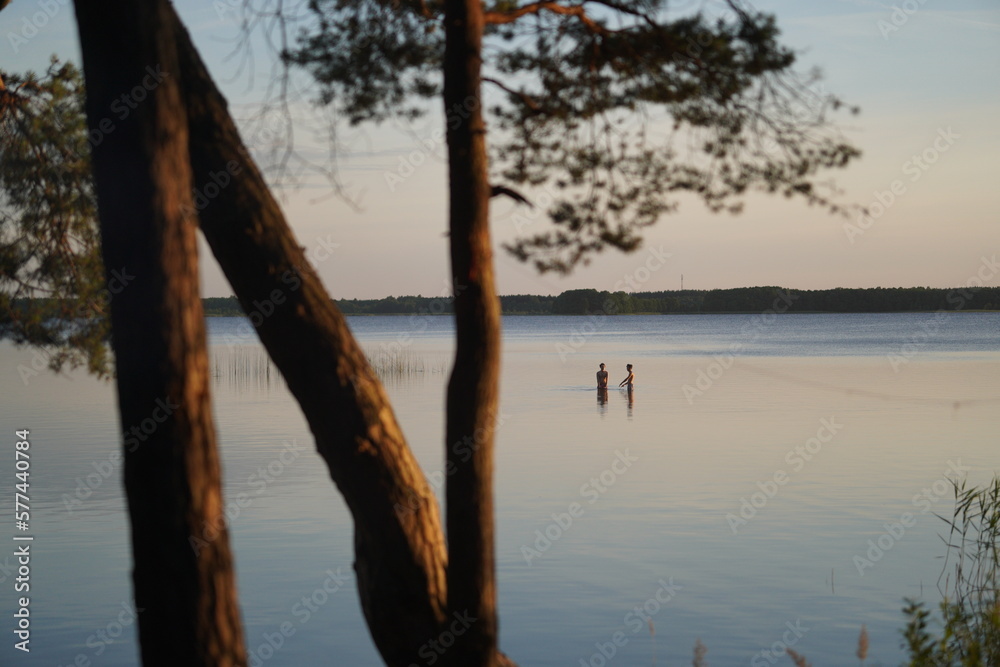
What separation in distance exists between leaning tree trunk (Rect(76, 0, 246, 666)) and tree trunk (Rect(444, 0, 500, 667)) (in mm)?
1131

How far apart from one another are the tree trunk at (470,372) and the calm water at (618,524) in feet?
15.0

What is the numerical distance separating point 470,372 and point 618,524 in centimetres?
981

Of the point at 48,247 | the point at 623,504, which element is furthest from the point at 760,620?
the point at 48,247

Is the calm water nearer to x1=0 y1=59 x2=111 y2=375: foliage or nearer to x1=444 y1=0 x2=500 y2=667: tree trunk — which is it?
x1=0 y1=59 x2=111 y2=375: foliage

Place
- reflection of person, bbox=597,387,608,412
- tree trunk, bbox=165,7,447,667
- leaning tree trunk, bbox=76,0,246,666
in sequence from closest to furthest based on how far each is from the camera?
leaning tree trunk, bbox=76,0,246,666 < tree trunk, bbox=165,7,447,667 < reflection of person, bbox=597,387,608,412

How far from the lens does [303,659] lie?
9617 mm

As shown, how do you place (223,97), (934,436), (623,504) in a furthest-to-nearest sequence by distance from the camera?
1. (934,436)
2. (623,504)
3. (223,97)

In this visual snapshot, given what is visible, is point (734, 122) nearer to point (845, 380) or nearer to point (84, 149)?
point (84, 149)

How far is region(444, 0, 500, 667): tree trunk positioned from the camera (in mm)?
5020

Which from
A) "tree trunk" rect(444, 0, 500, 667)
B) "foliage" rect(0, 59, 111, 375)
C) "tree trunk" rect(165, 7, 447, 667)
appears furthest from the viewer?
"foliage" rect(0, 59, 111, 375)

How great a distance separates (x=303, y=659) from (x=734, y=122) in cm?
629

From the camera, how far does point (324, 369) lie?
16.2 feet

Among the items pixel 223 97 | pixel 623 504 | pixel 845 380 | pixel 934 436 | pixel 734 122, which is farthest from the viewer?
pixel 845 380

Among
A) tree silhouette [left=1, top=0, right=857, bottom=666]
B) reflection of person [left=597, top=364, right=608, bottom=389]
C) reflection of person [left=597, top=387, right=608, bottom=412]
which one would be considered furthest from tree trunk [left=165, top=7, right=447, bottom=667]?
reflection of person [left=597, top=364, right=608, bottom=389]
